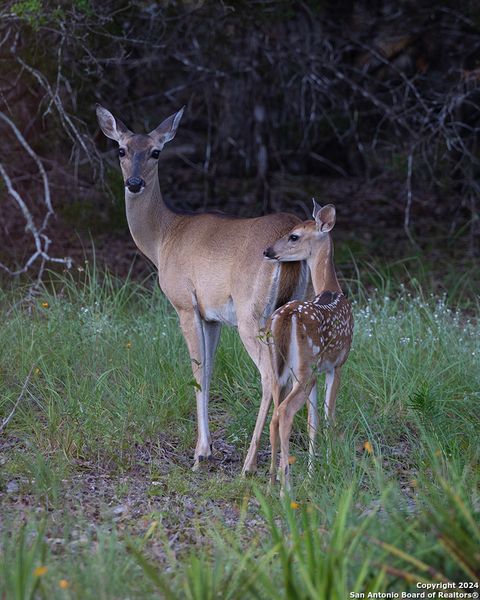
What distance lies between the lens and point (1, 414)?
20.6 ft

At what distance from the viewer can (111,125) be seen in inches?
273

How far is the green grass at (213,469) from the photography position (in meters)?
3.58

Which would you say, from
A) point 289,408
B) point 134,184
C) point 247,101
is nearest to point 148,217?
point 134,184

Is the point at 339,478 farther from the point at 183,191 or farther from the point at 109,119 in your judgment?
the point at 183,191

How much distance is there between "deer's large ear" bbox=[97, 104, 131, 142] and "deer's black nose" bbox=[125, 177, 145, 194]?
1.46 feet

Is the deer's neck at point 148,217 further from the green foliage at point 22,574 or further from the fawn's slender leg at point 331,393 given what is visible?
the green foliage at point 22,574

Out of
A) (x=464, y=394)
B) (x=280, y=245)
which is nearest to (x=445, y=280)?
(x=464, y=394)

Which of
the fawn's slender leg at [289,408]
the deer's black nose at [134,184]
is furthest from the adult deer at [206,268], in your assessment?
the fawn's slender leg at [289,408]

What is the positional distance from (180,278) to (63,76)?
3694mm

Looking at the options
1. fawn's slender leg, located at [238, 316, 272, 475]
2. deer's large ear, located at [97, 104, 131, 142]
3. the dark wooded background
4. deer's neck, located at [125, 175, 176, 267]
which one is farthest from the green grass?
the dark wooded background

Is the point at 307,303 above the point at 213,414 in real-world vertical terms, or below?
above

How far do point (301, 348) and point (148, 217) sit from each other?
1838mm

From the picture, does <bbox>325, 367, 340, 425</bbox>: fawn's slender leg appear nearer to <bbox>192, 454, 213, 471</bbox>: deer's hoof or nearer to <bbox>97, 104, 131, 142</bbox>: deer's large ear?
<bbox>192, 454, 213, 471</bbox>: deer's hoof

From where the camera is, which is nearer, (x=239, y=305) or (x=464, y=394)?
(x=239, y=305)
